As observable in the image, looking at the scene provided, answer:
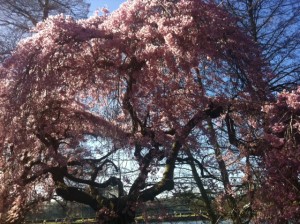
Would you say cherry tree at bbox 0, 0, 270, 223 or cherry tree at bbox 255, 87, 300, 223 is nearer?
cherry tree at bbox 255, 87, 300, 223

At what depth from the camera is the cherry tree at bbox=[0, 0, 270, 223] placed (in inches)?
236

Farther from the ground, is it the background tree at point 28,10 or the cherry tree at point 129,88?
the background tree at point 28,10

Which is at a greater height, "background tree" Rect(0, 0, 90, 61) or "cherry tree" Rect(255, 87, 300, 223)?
"background tree" Rect(0, 0, 90, 61)

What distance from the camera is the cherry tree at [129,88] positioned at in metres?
5.99

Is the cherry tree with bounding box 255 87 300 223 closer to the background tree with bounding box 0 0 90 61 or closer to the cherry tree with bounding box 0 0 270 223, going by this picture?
the cherry tree with bounding box 0 0 270 223

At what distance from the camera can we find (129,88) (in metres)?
6.66

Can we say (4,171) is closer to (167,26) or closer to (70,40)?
(70,40)

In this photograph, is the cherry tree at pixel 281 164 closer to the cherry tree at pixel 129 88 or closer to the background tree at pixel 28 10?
the cherry tree at pixel 129 88

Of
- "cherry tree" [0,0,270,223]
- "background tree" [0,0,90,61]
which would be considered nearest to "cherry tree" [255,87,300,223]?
"cherry tree" [0,0,270,223]

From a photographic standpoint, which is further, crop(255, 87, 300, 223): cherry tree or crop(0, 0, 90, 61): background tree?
crop(0, 0, 90, 61): background tree

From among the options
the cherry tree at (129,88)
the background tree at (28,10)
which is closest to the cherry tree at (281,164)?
the cherry tree at (129,88)

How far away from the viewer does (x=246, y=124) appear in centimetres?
631

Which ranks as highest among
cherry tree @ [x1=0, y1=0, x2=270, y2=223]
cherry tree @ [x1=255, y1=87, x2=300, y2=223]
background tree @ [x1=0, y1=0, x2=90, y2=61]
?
background tree @ [x1=0, y1=0, x2=90, y2=61]

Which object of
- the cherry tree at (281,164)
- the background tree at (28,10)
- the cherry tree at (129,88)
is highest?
the background tree at (28,10)
